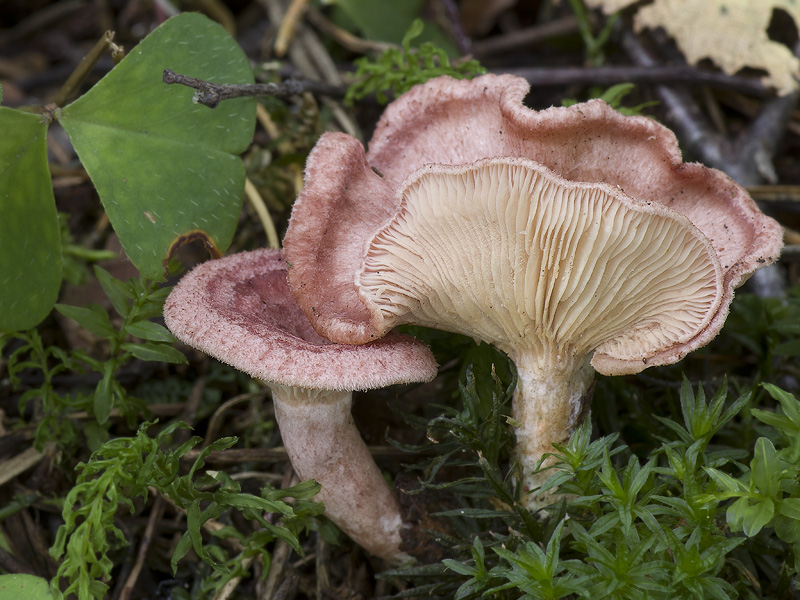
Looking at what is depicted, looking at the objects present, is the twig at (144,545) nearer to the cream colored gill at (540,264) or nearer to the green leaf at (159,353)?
the green leaf at (159,353)

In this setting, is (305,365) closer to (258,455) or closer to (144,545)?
(258,455)

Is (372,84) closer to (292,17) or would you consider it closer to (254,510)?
(292,17)

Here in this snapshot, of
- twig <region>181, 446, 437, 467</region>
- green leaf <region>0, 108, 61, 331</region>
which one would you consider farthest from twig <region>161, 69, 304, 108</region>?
twig <region>181, 446, 437, 467</region>

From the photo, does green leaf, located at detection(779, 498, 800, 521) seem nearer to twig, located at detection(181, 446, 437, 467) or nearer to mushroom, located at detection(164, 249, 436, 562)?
mushroom, located at detection(164, 249, 436, 562)

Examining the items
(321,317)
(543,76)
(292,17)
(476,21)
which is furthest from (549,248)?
(476,21)

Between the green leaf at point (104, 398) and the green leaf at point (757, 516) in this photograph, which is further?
the green leaf at point (104, 398)

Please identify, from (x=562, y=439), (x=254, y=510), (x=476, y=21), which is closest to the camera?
(x=254, y=510)

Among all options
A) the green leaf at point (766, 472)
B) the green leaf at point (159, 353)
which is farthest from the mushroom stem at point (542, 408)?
the green leaf at point (159, 353)

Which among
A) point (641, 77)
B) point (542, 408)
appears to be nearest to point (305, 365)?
point (542, 408)
